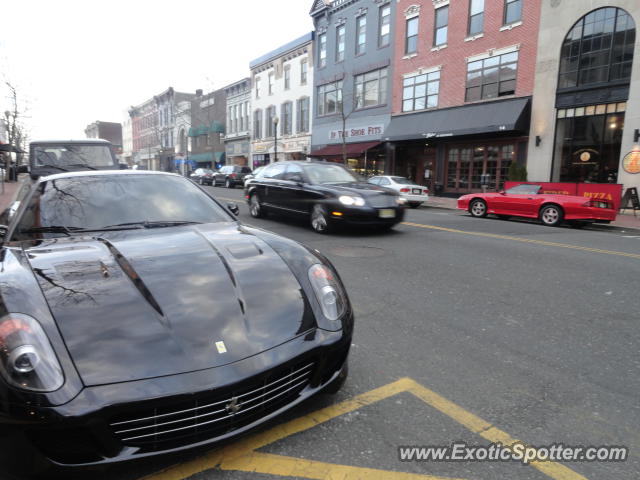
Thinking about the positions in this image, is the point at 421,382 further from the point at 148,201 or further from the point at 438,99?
the point at 438,99

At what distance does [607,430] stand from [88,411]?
2.58m

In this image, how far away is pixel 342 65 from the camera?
3044 centimetres

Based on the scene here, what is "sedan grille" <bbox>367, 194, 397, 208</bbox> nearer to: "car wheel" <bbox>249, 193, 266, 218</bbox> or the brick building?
"car wheel" <bbox>249, 193, 266, 218</bbox>

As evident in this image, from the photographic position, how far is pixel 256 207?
1110 cm


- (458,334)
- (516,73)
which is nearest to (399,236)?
(458,334)

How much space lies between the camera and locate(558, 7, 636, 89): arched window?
55.4ft

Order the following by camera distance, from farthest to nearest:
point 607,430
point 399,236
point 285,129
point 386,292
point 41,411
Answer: point 285,129 → point 399,236 → point 386,292 → point 607,430 → point 41,411

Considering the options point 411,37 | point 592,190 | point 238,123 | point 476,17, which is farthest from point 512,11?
point 238,123

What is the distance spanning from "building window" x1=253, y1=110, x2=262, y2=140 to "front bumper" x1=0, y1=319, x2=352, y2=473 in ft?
135

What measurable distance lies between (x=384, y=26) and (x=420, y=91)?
5924 mm

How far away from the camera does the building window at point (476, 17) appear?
21.8 m

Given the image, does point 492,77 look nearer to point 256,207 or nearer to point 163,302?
point 256,207

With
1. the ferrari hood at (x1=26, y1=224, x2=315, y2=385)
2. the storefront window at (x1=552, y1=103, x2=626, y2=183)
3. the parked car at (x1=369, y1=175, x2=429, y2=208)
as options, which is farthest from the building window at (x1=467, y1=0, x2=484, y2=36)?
the ferrari hood at (x1=26, y1=224, x2=315, y2=385)

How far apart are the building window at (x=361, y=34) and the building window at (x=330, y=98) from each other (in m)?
2.66
